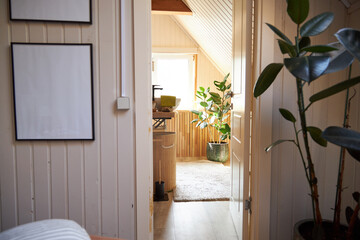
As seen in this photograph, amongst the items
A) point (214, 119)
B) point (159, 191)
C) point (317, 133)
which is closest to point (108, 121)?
point (317, 133)

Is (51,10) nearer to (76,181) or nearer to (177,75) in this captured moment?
(76,181)

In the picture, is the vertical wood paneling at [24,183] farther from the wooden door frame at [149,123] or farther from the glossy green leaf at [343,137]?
the glossy green leaf at [343,137]

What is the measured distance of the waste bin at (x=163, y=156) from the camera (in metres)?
3.05

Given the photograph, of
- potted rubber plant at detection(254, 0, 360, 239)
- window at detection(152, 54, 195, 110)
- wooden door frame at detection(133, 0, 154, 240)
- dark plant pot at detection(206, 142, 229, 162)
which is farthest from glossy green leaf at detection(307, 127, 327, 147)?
window at detection(152, 54, 195, 110)

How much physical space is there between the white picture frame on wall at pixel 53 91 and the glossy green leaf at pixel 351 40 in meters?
1.39

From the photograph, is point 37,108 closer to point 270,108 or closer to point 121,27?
point 121,27

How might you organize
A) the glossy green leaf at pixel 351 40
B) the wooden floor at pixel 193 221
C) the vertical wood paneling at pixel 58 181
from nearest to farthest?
the glossy green leaf at pixel 351 40 < the vertical wood paneling at pixel 58 181 < the wooden floor at pixel 193 221

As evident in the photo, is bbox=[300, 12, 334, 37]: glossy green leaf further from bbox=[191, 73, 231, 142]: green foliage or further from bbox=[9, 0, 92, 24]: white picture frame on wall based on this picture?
bbox=[191, 73, 231, 142]: green foliage

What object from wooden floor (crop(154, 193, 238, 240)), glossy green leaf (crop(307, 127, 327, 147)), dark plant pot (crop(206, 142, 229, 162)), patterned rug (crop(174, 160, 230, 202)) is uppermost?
glossy green leaf (crop(307, 127, 327, 147))

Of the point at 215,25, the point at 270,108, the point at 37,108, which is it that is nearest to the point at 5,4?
the point at 37,108

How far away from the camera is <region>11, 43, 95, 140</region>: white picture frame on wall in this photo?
5.38 feet

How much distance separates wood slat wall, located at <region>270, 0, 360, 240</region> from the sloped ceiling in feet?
4.08

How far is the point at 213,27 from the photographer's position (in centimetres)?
358

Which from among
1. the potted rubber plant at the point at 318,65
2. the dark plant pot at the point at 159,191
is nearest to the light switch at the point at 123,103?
the potted rubber plant at the point at 318,65
